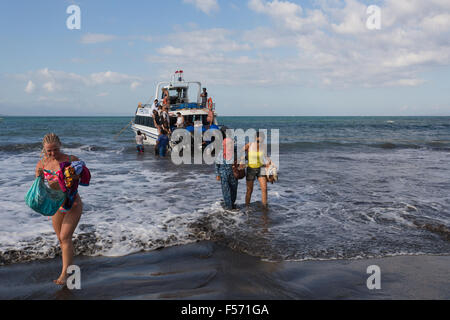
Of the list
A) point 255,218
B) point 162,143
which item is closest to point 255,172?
Result: point 255,218

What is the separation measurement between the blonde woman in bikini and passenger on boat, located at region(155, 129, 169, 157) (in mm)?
13281

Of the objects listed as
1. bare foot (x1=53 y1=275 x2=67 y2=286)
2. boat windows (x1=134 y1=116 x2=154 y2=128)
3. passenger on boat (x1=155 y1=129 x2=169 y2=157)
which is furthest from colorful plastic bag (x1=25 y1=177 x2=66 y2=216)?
boat windows (x1=134 y1=116 x2=154 y2=128)

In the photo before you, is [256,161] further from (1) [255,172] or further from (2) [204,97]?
(2) [204,97]

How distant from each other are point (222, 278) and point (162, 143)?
44.9 feet

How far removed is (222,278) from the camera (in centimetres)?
418

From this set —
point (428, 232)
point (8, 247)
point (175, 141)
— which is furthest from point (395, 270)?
point (175, 141)

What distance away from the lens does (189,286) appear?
155 inches

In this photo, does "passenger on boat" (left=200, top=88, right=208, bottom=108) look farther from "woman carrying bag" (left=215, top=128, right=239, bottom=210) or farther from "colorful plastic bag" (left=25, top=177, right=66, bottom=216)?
"colorful plastic bag" (left=25, top=177, right=66, bottom=216)

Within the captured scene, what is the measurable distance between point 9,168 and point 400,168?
1676cm

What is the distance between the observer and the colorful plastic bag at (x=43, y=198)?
3.63 metres

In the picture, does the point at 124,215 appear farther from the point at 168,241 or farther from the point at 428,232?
the point at 428,232

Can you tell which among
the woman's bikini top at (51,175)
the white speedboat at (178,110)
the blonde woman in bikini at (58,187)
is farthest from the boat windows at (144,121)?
the woman's bikini top at (51,175)

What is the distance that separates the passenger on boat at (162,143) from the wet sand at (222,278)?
12.5m

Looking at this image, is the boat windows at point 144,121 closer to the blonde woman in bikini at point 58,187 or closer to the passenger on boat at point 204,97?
the passenger on boat at point 204,97
